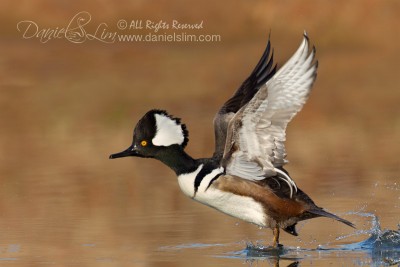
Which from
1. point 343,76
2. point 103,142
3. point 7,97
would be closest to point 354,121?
point 103,142

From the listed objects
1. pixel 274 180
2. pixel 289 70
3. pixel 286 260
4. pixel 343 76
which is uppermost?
pixel 343 76

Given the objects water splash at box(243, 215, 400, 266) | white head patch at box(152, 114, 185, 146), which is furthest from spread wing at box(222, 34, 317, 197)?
water splash at box(243, 215, 400, 266)

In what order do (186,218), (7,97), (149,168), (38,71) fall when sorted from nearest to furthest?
(186,218)
(149,168)
(7,97)
(38,71)

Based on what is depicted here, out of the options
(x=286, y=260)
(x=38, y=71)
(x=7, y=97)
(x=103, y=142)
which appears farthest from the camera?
(x=38, y=71)

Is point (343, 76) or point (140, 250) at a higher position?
point (343, 76)

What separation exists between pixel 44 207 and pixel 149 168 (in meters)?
2.57

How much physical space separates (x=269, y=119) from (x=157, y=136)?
1022mm

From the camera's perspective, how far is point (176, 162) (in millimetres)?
9875

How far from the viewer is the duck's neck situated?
980cm

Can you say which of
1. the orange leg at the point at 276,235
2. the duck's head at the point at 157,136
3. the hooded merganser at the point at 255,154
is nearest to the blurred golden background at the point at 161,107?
the orange leg at the point at 276,235

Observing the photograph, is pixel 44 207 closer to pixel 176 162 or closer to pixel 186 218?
pixel 186 218

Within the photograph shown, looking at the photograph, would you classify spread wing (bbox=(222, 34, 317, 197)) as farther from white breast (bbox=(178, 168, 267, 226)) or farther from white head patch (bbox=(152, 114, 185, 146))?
white head patch (bbox=(152, 114, 185, 146))

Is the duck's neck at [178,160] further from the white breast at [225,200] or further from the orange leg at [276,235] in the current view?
the orange leg at [276,235]

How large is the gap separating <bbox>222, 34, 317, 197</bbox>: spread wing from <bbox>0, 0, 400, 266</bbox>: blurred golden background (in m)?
0.82
